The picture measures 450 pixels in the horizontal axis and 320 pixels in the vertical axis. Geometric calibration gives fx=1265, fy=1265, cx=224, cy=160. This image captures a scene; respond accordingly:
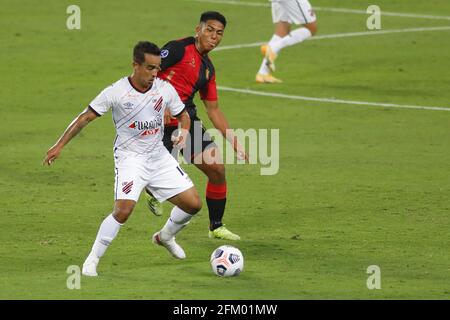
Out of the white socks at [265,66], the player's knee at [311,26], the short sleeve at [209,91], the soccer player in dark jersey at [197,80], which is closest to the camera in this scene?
the soccer player in dark jersey at [197,80]

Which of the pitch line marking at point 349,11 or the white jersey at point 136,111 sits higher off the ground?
the pitch line marking at point 349,11

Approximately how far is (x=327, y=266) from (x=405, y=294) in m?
1.53

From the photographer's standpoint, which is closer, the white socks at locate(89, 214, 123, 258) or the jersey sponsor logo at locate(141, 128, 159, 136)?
the white socks at locate(89, 214, 123, 258)

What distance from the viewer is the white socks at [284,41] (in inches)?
969

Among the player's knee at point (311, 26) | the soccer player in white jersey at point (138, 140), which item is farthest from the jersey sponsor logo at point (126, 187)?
the player's knee at point (311, 26)

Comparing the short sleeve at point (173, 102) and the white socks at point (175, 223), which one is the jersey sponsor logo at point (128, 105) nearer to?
the short sleeve at point (173, 102)

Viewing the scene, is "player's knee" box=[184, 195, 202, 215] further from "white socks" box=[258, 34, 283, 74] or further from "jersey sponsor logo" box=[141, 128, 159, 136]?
"white socks" box=[258, 34, 283, 74]

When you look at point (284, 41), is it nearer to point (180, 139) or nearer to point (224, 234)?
point (224, 234)

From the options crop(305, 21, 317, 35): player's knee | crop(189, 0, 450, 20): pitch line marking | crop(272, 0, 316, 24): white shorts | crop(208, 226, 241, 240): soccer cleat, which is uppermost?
crop(189, 0, 450, 20): pitch line marking

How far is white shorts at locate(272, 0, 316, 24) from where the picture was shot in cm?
2466

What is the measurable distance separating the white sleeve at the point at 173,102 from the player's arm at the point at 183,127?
69 millimetres

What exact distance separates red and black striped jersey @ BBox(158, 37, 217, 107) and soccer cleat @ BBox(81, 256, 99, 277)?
266cm

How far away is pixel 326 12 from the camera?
3219 cm

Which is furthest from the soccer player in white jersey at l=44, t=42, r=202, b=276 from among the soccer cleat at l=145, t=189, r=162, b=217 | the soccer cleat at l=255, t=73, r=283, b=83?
the soccer cleat at l=255, t=73, r=283, b=83
